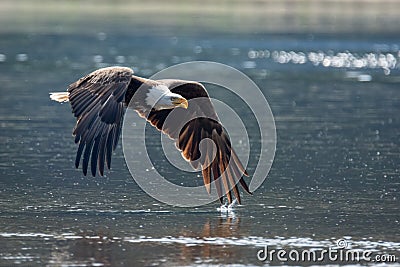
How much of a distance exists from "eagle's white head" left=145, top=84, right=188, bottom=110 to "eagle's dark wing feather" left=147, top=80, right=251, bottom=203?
9.8 inches

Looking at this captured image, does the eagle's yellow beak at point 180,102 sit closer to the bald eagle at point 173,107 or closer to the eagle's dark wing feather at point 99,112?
the bald eagle at point 173,107

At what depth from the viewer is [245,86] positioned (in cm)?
2269

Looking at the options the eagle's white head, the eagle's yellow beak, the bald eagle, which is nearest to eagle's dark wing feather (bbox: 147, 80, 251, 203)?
the bald eagle

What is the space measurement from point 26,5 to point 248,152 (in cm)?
4553

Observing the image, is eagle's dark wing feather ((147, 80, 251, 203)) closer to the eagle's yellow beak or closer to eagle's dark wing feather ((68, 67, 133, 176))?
the eagle's yellow beak

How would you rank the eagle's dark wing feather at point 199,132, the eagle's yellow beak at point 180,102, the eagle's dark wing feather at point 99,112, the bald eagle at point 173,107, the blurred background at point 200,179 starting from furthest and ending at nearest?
the eagle's dark wing feather at point 199,132 → the eagle's yellow beak at point 180,102 → the bald eagle at point 173,107 → the eagle's dark wing feather at point 99,112 → the blurred background at point 200,179

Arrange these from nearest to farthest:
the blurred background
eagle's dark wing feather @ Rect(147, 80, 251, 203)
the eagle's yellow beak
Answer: the blurred background < the eagle's yellow beak < eagle's dark wing feather @ Rect(147, 80, 251, 203)

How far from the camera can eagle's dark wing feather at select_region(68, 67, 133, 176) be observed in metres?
9.88

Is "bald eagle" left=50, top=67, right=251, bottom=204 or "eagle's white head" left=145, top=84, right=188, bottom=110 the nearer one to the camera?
"bald eagle" left=50, top=67, right=251, bottom=204

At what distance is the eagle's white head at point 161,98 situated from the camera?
11242 mm

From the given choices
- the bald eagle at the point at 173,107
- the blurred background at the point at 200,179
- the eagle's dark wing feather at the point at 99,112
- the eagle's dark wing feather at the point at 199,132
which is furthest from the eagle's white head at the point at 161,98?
the blurred background at the point at 200,179

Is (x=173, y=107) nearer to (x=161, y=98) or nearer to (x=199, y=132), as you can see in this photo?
(x=161, y=98)

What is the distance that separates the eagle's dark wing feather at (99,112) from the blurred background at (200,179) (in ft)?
2.37

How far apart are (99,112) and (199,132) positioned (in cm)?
178
